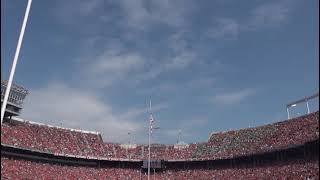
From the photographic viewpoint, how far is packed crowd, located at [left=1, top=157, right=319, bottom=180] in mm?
49219

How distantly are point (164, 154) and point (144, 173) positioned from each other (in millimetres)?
5357

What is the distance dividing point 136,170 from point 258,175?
2050 cm

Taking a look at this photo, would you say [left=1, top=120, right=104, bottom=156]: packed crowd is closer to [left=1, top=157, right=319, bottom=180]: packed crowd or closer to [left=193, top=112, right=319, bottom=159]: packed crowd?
[left=1, top=157, right=319, bottom=180]: packed crowd

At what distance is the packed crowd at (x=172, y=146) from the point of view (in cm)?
5625

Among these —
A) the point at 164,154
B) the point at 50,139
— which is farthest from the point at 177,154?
the point at 50,139

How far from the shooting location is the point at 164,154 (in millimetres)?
69562

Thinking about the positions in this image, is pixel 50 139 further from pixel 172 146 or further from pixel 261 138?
pixel 261 138

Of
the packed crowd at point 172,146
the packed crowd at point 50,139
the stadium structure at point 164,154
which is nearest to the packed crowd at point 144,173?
the stadium structure at point 164,154

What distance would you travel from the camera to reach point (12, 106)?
57188 mm

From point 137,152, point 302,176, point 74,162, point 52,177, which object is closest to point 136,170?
point 137,152

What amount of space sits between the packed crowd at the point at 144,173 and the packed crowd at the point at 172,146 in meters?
2.21

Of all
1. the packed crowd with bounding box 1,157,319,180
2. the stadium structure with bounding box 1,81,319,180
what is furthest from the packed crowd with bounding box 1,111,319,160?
the packed crowd with bounding box 1,157,319,180

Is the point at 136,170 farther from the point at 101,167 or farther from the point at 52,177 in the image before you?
the point at 52,177

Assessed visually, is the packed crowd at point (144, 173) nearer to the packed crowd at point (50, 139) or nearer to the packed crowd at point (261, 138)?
the packed crowd at point (50, 139)
